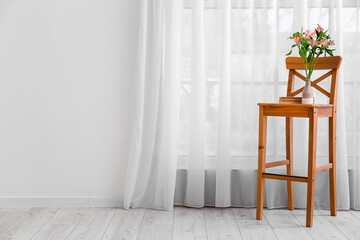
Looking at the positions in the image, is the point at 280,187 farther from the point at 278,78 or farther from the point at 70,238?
the point at 70,238

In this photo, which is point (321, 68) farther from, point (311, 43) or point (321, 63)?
point (311, 43)

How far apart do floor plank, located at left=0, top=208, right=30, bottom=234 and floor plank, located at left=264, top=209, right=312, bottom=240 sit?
1.53 meters

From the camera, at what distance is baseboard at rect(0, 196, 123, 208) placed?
10.1ft

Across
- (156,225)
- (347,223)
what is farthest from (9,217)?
(347,223)

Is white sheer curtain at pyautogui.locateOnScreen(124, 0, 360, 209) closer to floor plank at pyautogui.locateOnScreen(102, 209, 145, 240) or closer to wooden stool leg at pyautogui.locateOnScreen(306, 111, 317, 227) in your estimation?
floor plank at pyautogui.locateOnScreen(102, 209, 145, 240)

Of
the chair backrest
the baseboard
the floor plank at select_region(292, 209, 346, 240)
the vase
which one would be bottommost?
Answer: the floor plank at select_region(292, 209, 346, 240)

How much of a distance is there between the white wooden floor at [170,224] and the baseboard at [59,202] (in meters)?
0.07

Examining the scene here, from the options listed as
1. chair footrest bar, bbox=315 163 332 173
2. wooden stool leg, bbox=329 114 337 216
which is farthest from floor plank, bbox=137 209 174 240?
wooden stool leg, bbox=329 114 337 216

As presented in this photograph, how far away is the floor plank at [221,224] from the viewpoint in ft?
8.20

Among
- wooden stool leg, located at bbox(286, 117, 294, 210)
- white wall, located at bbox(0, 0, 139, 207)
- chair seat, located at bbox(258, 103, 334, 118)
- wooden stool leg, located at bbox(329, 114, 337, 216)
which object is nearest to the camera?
chair seat, located at bbox(258, 103, 334, 118)

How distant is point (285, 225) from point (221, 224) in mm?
375

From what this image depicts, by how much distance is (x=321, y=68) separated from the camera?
9.36 feet

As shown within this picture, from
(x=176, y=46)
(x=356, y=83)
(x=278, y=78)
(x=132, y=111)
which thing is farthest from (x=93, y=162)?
(x=356, y=83)

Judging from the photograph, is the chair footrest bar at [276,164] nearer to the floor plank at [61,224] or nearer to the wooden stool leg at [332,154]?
the wooden stool leg at [332,154]
